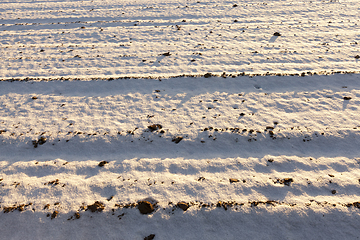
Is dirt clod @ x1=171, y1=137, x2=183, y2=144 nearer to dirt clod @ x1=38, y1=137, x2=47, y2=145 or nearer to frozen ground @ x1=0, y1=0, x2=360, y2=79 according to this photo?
frozen ground @ x1=0, y1=0, x2=360, y2=79

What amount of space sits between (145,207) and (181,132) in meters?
1.67

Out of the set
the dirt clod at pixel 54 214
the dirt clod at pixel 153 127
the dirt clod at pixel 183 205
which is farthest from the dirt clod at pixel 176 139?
the dirt clod at pixel 54 214

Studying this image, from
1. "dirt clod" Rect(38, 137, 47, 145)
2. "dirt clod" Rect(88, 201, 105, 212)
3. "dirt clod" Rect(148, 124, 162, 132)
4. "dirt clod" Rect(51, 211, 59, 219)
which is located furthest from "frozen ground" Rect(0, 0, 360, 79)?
"dirt clod" Rect(51, 211, 59, 219)

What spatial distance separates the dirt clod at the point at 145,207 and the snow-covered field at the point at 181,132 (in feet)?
0.05

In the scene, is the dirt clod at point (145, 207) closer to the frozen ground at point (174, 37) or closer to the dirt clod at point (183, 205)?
the dirt clod at point (183, 205)

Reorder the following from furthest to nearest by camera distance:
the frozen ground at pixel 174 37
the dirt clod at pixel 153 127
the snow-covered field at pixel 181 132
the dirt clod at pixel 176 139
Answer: the frozen ground at pixel 174 37 → the dirt clod at pixel 153 127 → the dirt clod at pixel 176 139 → the snow-covered field at pixel 181 132

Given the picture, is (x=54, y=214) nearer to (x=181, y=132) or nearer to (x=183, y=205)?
(x=183, y=205)

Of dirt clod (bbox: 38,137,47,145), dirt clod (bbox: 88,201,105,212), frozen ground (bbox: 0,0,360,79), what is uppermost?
frozen ground (bbox: 0,0,360,79)

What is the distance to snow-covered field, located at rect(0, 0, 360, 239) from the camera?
313cm

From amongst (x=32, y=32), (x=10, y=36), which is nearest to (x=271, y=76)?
(x=32, y=32)

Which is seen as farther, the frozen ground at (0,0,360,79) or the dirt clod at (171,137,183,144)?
the frozen ground at (0,0,360,79)

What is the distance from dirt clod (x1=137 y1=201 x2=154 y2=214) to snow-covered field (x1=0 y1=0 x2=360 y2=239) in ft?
0.05

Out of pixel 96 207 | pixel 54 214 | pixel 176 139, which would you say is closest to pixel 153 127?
pixel 176 139

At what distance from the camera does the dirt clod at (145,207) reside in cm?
317
